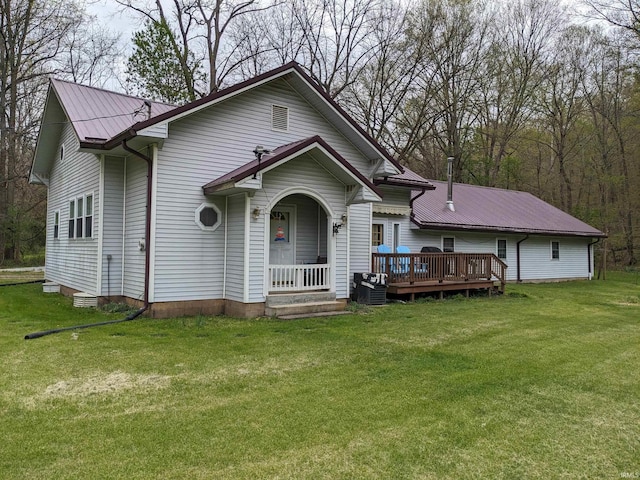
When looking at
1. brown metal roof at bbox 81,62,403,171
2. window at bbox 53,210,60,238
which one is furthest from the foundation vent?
window at bbox 53,210,60,238

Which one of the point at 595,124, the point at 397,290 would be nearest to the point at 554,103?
the point at 595,124

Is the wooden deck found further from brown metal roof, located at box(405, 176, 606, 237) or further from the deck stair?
brown metal roof, located at box(405, 176, 606, 237)

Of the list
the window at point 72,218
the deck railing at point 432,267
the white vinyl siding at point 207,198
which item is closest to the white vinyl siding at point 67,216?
the window at point 72,218

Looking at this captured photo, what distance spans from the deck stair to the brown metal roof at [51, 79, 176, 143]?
194 inches

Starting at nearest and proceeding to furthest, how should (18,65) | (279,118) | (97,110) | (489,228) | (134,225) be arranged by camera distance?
1. (134,225)
2. (279,118)
3. (97,110)
4. (489,228)
5. (18,65)

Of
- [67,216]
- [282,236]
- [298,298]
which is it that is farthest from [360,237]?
[67,216]

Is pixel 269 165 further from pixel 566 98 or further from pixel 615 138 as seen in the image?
pixel 615 138

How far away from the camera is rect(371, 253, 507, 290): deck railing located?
12.5 m

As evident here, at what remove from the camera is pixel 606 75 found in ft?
93.4

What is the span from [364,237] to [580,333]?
5485mm

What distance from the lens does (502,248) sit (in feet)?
62.6

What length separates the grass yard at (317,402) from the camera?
3248 mm

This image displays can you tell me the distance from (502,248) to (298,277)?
1193 cm

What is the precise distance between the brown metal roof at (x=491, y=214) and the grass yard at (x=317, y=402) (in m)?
9.03
